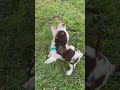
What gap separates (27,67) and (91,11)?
1.44ft

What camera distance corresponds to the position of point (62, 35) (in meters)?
1.33

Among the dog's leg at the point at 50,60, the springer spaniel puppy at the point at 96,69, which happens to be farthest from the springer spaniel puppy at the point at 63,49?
the springer spaniel puppy at the point at 96,69

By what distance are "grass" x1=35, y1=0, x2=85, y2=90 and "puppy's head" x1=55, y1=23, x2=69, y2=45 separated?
2 centimetres

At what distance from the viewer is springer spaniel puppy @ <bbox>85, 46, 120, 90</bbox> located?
Answer: 1.46m

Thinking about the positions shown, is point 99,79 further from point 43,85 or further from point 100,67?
point 43,85

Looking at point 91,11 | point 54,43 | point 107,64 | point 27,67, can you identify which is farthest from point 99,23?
point 27,67

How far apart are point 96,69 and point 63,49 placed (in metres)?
0.24

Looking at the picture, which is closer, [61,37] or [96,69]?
[61,37]

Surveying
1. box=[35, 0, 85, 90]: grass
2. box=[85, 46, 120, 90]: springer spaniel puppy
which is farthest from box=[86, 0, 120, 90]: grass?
box=[35, 0, 85, 90]: grass

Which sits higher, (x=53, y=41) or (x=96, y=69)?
(x=53, y=41)

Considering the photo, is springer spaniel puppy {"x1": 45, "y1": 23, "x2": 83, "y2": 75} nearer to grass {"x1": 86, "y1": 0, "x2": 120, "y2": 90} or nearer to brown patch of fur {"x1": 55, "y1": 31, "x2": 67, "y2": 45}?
brown patch of fur {"x1": 55, "y1": 31, "x2": 67, "y2": 45}

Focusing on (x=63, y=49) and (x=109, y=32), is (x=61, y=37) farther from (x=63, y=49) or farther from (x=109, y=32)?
(x=109, y=32)

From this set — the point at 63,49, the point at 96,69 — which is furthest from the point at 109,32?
the point at 63,49

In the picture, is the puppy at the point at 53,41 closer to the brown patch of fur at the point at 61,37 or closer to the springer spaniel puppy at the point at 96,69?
the brown patch of fur at the point at 61,37
